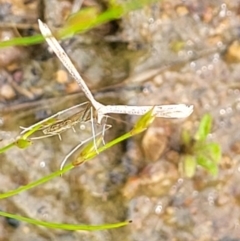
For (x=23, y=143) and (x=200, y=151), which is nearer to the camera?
(x=23, y=143)

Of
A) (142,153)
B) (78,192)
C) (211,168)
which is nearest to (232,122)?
(211,168)

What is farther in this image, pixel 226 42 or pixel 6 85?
pixel 226 42

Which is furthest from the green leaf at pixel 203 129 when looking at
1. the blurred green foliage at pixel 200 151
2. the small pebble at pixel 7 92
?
the small pebble at pixel 7 92

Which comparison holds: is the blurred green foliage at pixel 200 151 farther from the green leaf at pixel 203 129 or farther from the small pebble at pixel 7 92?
the small pebble at pixel 7 92

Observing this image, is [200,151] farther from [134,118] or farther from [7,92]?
[7,92]

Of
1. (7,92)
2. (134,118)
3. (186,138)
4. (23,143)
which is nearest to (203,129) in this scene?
(186,138)

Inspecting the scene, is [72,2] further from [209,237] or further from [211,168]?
[209,237]
